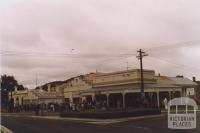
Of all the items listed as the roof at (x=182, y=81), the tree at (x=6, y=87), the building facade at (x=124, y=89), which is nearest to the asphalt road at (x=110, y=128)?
the building facade at (x=124, y=89)

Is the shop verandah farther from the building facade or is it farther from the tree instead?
the tree

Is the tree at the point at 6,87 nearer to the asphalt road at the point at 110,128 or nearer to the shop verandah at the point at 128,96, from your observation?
the shop verandah at the point at 128,96

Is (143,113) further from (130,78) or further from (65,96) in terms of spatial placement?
(65,96)

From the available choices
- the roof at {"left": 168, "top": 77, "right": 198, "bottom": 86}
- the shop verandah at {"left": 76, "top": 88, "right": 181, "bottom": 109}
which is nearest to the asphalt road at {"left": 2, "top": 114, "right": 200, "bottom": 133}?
the shop verandah at {"left": 76, "top": 88, "right": 181, "bottom": 109}

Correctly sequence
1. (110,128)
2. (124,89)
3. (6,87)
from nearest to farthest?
(110,128)
(124,89)
(6,87)

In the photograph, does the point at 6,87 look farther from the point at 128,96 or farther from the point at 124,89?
the point at 124,89

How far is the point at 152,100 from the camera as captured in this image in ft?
216

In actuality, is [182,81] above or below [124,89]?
above

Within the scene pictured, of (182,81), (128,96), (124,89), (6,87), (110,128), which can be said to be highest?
(182,81)

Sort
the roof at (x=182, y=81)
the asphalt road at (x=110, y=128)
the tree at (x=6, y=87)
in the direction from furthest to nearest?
the tree at (x=6, y=87), the roof at (x=182, y=81), the asphalt road at (x=110, y=128)

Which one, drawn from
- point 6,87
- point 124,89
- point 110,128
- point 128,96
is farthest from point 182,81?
point 6,87

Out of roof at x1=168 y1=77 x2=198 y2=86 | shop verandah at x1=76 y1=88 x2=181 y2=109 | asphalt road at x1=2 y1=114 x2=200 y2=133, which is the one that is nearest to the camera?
asphalt road at x1=2 y1=114 x2=200 y2=133

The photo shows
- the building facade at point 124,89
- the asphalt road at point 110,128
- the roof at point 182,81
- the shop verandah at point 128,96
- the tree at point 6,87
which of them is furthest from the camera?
the tree at point 6,87

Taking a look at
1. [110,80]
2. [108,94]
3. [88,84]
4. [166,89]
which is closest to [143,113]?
[166,89]
